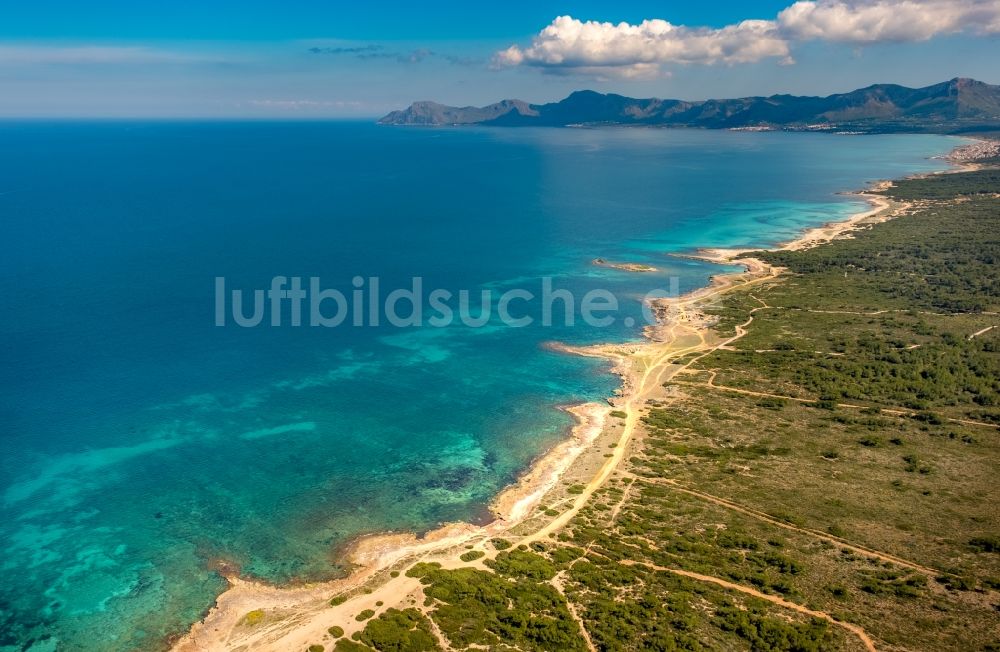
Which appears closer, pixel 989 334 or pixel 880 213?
pixel 989 334

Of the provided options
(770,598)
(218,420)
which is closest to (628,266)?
(218,420)

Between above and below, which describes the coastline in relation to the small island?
below

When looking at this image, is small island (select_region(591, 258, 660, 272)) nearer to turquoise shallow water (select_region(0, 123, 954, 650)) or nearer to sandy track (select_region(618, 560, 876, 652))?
turquoise shallow water (select_region(0, 123, 954, 650))

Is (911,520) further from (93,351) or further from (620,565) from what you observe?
(93,351)

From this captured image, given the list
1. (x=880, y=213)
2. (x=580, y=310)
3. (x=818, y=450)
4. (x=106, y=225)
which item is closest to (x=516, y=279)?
(x=580, y=310)

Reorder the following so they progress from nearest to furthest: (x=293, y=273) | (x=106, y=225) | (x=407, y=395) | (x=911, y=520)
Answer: (x=911, y=520)
(x=407, y=395)
(x=293, y=273)
(x=106, y=225)

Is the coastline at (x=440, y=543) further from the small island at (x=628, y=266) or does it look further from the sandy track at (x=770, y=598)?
the small island at (x=628, y=266)

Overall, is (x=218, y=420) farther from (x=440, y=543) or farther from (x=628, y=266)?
(x=628, y=266)

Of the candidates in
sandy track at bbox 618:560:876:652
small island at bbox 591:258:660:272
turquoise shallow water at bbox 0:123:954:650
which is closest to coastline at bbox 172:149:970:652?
turquoise shallow water at bbox 0:123:954:650
